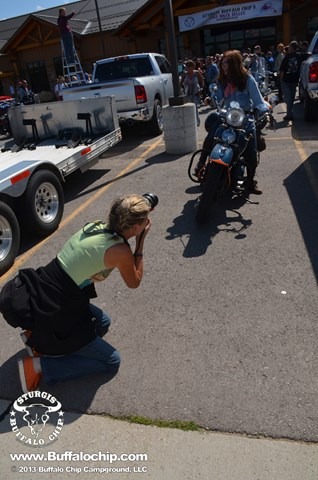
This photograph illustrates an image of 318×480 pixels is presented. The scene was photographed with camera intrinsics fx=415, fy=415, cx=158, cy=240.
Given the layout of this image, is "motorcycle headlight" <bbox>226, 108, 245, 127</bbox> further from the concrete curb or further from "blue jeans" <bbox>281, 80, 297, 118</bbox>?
"blue jeans" <bbox>281, 80, 297, 118</bbox>

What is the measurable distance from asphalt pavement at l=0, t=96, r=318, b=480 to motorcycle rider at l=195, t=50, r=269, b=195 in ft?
4.77

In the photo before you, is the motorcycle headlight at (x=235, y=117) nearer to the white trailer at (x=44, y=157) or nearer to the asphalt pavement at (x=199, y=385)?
the asphalt pavement at (x=199, y=385)

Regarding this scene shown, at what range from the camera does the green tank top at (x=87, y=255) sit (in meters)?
2.70

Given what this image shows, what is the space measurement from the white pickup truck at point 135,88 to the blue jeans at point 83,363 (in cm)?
748

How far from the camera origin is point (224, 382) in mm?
2793

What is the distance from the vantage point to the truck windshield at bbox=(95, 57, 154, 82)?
11156 millimetres

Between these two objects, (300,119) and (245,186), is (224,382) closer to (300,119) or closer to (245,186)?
(245,186)

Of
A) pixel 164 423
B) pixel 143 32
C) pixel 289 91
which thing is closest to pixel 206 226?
pixel 164 423

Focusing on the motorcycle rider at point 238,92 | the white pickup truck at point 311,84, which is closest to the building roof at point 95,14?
the white pickup truck at point 311,84

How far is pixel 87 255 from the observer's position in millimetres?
2711

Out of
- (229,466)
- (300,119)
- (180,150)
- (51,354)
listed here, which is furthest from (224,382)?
(300,119)

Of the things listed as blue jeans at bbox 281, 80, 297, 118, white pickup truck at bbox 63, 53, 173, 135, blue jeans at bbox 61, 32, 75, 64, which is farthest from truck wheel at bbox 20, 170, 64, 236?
blue jeans at bbox 61, 32, 75, 64

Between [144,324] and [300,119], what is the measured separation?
360 inches

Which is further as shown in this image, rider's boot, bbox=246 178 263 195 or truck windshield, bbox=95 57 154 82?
truck windshield, bbox=95 57 154 82
